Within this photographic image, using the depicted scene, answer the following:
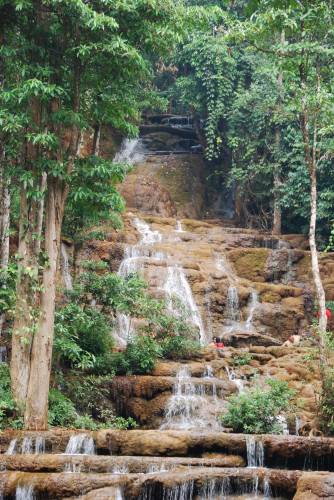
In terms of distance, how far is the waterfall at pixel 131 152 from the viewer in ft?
A: 103

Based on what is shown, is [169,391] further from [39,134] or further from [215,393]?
[39,134]

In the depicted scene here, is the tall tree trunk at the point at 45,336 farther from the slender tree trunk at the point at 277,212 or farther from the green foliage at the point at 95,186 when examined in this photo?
the slender tree trunk at the point at 277,212

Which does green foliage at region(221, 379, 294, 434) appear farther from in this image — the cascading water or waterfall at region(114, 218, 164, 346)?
waterfall at region(114, 218, 164, 346)

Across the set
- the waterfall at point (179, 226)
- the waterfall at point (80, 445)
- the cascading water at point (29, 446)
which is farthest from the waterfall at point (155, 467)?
the waterfall at point (179, 226)

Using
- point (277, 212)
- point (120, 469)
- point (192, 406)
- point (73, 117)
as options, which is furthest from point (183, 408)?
point (277, 212)

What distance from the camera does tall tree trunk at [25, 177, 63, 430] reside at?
11641mm

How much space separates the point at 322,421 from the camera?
12.1 meters

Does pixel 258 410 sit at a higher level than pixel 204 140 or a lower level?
lower

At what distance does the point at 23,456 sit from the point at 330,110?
366 inches

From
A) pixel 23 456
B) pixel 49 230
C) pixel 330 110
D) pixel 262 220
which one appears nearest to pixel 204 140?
pixel 262 220

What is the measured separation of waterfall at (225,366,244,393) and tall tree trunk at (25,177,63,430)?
4954 mm

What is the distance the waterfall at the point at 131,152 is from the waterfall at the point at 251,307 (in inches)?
512

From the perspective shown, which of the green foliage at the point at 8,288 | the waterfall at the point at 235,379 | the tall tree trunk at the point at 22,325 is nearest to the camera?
the tall tree trunk at the point at 22,325

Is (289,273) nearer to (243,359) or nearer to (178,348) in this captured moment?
(243,359)
